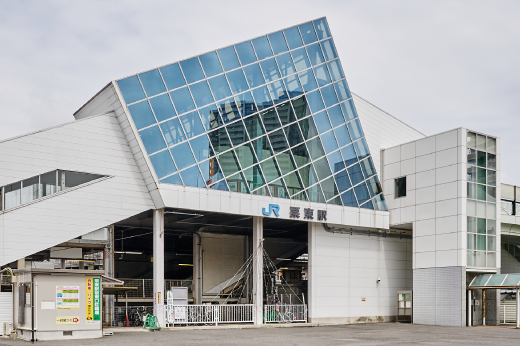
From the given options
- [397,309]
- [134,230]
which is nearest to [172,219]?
[134,230]

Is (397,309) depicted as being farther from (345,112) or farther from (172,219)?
(172,219)

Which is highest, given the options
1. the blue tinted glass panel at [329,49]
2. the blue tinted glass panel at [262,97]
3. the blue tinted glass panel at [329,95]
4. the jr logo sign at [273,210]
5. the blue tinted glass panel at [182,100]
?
the blue tinted glass panel at [329,49]

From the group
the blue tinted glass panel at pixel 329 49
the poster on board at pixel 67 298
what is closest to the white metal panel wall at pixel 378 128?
the blue tinted glass panel at pixel 329 49

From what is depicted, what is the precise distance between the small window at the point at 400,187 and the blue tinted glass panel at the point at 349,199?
290cm

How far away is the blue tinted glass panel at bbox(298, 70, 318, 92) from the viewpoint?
31219 mm

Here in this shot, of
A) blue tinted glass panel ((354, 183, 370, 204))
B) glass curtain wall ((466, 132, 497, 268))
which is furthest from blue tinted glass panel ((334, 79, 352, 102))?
glass curtain wall ((466, 132, 497, 268))

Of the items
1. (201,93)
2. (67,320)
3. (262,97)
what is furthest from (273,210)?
(67,320)

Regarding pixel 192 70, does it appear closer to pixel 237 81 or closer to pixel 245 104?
pixel 237 81

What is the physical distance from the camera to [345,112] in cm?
3247

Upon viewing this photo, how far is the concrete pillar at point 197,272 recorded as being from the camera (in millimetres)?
33812

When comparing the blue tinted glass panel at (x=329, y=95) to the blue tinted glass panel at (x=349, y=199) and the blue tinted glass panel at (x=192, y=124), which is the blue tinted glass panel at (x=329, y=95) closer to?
the blue tinted glass panel at (x=349, y=199)

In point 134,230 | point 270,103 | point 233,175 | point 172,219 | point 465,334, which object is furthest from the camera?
point 134,230

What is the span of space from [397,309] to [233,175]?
13.0m

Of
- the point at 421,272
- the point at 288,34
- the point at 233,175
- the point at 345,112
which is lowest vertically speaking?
the point at 421,272
